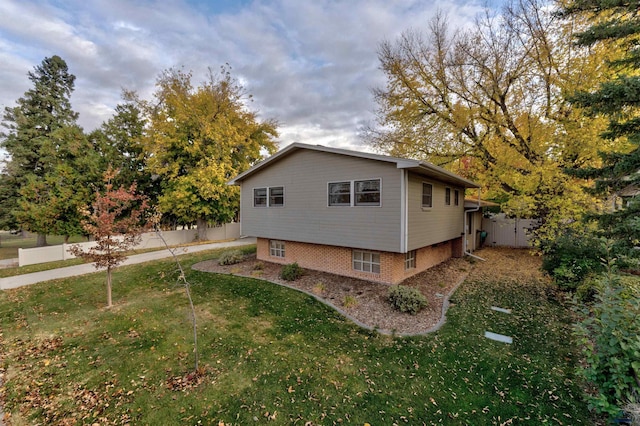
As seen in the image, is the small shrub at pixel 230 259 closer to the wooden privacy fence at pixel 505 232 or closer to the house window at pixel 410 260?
the house window at pixel 410 260

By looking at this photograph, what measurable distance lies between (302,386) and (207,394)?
1.57 m

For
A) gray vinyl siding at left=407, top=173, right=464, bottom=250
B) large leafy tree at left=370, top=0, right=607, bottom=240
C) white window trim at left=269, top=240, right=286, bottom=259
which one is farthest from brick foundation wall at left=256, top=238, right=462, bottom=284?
large leafy tree at left=370, top=0, right=607, bottom=240

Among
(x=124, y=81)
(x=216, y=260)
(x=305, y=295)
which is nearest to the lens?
(x=305, y=295)

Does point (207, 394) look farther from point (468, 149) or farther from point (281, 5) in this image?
point (468, 149)

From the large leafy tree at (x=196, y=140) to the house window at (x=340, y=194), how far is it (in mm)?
11798

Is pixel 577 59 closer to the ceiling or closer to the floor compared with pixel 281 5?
closer to the floor

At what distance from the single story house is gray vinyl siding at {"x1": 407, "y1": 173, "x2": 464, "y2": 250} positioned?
0.04 meters

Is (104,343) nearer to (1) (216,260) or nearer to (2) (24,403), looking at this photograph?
(2) (24,403)

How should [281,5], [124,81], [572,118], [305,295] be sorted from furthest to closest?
[124,81]
[281,5]
[572,118]
[305,295]

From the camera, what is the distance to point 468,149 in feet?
48.3

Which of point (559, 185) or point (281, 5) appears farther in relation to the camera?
point (281, 5)

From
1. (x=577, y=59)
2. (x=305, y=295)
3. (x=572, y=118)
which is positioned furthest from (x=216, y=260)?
(x=577, y=59)

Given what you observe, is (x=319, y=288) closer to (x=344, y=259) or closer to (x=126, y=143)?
(x=344, y=259)

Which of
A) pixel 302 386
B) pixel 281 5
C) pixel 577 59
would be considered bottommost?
pixel 302 386
